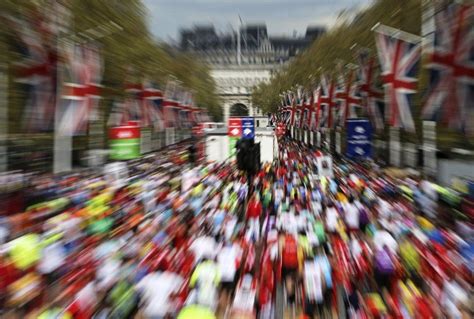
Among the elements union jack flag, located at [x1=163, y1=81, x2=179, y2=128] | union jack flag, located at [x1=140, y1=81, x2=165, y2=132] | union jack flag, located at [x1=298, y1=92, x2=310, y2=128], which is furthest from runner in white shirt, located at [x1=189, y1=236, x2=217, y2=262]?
union jack flag, located at [x1=298, y1=92, x2=310, y2=128]

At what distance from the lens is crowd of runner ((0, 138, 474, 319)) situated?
6363 mm

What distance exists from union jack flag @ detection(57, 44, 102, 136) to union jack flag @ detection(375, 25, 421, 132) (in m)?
8.48

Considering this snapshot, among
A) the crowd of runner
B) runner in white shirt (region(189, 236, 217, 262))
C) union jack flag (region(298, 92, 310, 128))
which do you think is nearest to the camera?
the crowd of runner

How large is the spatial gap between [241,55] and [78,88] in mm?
124623

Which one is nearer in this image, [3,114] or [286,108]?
[3,114]

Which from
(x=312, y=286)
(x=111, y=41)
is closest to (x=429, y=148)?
(x=312, y=286)

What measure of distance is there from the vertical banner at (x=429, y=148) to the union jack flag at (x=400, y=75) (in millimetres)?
2687

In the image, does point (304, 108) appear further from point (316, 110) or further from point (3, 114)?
point (3, 114)

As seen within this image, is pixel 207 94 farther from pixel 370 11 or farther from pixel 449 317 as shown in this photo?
pixel 449 317

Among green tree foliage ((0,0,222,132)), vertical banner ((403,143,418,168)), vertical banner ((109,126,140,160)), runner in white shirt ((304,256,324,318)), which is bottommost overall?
runner in white shirt ((304,256,324,318))

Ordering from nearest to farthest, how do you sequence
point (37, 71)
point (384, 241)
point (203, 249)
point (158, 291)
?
point (158, 291)
point (203, 249)
point (384, 241)
point (37, 71)

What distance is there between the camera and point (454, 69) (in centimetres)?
904

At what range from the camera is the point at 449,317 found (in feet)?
19.6

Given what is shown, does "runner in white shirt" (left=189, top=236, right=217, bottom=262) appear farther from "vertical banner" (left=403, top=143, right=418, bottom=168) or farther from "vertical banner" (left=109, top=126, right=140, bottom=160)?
"vertical banner" (left=403, top=143, right=418, bottom=168)
